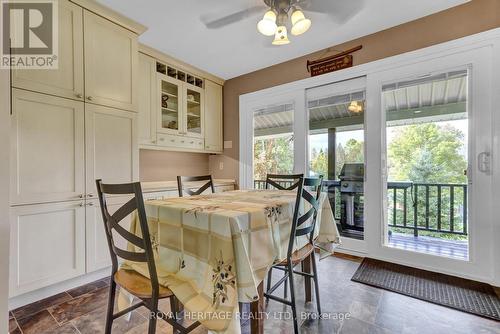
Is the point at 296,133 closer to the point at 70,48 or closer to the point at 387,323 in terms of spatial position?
the point at 387,323

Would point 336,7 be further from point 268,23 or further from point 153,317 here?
point 153,317

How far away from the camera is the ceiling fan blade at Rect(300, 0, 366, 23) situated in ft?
6.66

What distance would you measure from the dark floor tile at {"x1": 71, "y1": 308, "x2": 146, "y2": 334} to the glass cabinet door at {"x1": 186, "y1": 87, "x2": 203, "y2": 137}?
2.35 m

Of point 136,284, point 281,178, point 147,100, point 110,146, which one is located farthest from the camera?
point 147,100

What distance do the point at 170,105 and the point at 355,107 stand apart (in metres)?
2.44

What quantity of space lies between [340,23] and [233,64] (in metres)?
1.51

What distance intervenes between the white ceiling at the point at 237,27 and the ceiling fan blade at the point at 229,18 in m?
0.02

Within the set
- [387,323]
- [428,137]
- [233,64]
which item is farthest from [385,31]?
[387,323]

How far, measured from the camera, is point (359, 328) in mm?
1521

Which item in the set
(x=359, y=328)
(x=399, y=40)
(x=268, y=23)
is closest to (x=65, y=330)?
(x=359, y=328)

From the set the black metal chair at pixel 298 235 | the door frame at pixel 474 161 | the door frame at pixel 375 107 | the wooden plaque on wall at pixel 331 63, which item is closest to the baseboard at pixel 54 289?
the black metal chair at pixel 298 235

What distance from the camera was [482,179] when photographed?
2035 mm

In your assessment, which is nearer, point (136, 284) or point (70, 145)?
point (136, 284)

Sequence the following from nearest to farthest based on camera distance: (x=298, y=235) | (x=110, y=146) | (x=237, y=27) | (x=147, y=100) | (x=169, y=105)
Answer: (x=298, y=235)
(x=110, y=146)
(x=237, y=27)
(x=147, y=100)
(x=169, y=105)
